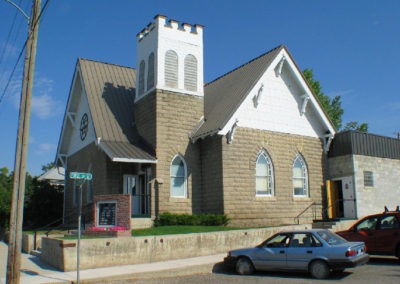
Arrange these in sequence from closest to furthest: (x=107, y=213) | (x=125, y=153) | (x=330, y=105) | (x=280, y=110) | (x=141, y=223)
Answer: (x=107, y=213)
(x=141, y=223)
(x=125, y=153)
(x=280, y=110)
(x=330, y=105)

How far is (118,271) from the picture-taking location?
12.9 metres

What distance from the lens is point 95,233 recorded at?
15.8 metres

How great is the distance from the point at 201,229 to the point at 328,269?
21.3 ft

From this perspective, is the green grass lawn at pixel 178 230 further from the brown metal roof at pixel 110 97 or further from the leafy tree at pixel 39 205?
the leafy tree at pixel 39 205

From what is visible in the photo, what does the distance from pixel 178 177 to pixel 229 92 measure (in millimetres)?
5206

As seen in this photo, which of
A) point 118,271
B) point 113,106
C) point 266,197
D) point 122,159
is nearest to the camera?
point 118,271

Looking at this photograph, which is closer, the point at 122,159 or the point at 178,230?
the point at 178,230

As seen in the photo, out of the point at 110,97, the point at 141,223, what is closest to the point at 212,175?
the point at 141,223

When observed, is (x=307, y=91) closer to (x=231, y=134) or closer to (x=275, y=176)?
(x=275, y=176)

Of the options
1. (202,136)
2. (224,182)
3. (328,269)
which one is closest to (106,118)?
(202,136)

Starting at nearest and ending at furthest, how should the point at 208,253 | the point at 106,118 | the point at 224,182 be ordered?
the point at 208,253
the point at 224,182
the point at 106,118

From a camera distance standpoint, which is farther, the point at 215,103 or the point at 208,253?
the point at 215,103

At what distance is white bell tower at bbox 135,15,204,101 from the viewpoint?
2167cm

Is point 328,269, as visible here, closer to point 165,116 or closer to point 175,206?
point 175,206
